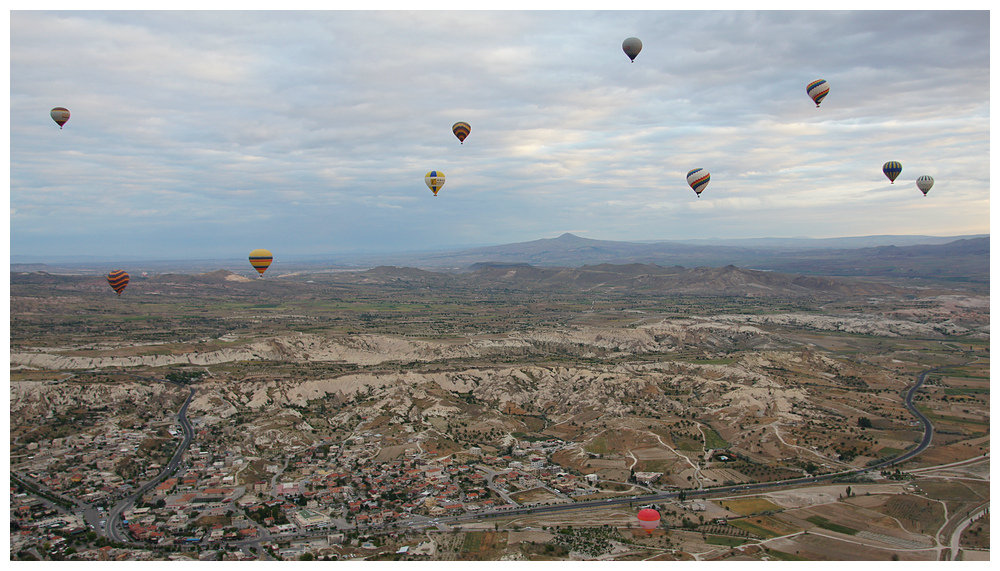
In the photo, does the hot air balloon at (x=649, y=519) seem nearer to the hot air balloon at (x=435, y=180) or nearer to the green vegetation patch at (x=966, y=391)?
the hot air balloon at (x=435, y=180)

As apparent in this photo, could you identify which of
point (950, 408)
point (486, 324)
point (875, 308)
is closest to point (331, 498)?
point (950, 408)

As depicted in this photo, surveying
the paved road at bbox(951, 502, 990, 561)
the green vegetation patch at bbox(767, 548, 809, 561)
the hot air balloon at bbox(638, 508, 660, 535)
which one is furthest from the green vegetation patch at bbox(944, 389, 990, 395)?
the hot air balloon at bbox(638, 508, 660, 535)

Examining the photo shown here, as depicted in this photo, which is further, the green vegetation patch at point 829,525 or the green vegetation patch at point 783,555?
the green vegetation patch at point 829,525

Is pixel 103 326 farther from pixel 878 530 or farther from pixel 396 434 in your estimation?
pixel 878 530

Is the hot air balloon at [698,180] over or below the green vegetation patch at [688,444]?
over

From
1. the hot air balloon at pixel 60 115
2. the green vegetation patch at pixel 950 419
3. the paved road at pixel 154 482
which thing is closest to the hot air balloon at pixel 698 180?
the green vegetation patch at pixel 950 419

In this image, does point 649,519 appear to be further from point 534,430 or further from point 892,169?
point 892,169
